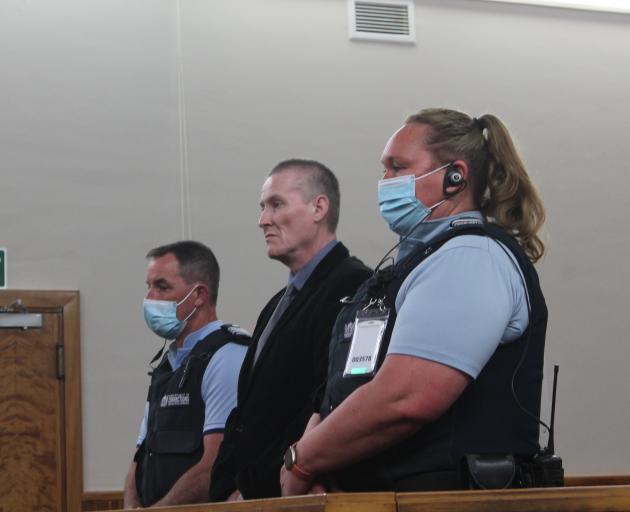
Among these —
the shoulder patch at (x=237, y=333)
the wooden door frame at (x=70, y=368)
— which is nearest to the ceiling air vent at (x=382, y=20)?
the wooden door frame at (x=70, y=368)

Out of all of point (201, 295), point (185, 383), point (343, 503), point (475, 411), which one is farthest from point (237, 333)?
point (343, 503)

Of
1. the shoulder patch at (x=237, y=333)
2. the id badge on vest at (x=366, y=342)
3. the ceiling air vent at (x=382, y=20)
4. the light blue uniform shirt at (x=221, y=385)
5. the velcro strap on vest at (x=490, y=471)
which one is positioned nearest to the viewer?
the velcro strap on vest at (x=490, y=471)

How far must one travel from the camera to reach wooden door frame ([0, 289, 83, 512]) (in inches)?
199

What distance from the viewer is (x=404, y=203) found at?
6.79ft

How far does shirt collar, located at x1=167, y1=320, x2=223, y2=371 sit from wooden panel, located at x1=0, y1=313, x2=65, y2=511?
1.87 m

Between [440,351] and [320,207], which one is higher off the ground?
[320,207]

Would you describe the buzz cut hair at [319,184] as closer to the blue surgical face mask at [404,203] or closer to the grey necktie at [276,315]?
the grey necktie at [276,315]

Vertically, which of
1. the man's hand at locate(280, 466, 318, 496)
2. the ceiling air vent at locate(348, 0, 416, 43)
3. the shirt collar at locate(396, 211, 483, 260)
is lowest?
the man's hand at locate(280, 466, 318, 496)

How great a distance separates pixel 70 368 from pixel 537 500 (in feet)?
13.7

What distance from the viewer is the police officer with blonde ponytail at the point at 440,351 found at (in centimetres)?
172

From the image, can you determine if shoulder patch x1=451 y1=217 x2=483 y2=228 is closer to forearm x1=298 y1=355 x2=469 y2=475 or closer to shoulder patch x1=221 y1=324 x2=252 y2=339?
forearm x1=298 y1=355 x2=469 y2=475

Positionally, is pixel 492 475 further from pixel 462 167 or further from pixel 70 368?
pixel 70 368

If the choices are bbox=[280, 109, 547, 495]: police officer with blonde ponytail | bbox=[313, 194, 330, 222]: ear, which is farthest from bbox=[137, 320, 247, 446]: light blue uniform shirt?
bbox=[280, 109, 547, 495]: police officer with blonde ponytail

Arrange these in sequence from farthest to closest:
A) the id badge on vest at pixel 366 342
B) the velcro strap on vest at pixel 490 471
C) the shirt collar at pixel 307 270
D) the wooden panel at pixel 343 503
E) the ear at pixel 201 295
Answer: the ear at pixel 201 295
the shirt collar at pixel 307 270
the id badge on vest at pixel 366 342
the velcro strap on vest at pixel 490 471
the wooden panel at pixel 343 503
